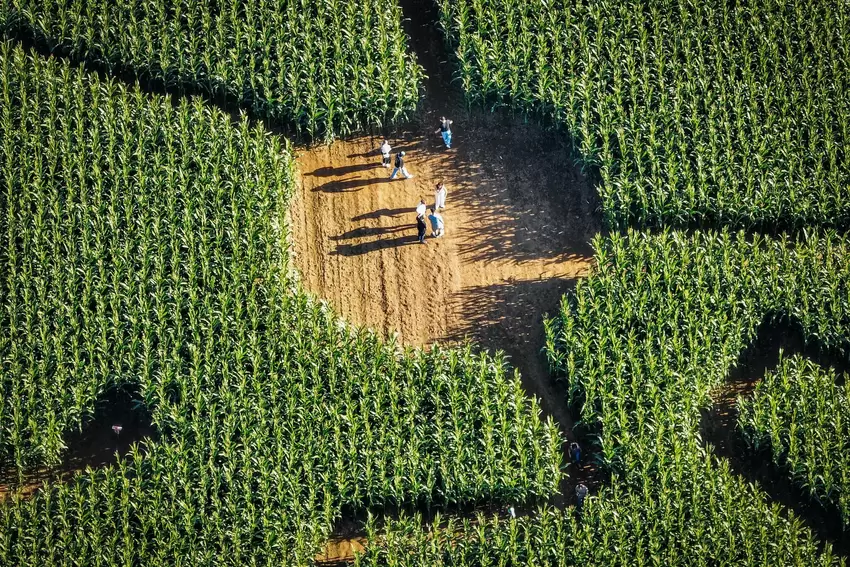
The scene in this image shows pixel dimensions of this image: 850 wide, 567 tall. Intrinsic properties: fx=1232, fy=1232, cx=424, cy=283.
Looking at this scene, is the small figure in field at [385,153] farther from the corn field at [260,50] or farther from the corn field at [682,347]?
the corn field at [682,347]

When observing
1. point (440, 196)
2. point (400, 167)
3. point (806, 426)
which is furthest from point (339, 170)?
point (806, 426)

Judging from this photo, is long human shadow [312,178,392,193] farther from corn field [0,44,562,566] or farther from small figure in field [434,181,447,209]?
small figure in field [434,181,447,209]

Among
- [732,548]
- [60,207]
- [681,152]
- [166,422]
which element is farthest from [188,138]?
[732,548]

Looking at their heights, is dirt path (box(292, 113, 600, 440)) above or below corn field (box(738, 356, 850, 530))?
above

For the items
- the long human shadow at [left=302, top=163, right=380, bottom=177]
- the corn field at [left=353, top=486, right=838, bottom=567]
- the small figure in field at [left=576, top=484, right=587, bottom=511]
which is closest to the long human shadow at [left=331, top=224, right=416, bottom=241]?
the long human shadow at [left=302, top=163, right=380, bottom=177]

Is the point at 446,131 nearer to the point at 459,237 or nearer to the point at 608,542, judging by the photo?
the point at 459,237

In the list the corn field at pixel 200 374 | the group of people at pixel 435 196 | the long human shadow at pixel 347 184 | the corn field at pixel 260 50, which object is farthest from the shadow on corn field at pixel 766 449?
the corn field at pixel 260 50

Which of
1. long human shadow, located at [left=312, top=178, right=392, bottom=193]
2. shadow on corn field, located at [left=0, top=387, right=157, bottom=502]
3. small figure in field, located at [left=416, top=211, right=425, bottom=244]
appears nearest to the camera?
shadow on corn field, located at [left=0, top=387, right=157, bottom=502]

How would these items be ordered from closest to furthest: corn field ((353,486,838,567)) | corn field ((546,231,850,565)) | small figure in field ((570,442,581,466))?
corn field ((353,486,838,567)) → corn field ((546,231,850,565)) → small figure in field ((570,442,581,466))
